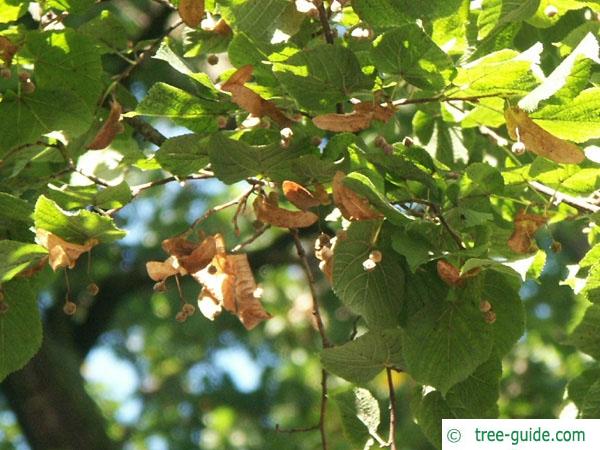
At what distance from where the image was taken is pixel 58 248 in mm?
1353

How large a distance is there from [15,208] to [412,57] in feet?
1.63

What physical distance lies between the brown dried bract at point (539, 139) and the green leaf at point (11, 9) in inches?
25.5

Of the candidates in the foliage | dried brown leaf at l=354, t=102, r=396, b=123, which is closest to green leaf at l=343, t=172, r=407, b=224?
A: the foliage

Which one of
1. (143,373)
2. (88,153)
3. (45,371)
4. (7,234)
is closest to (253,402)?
(143,373)

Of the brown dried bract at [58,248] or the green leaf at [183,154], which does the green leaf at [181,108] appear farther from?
the brown dried bract at [58,248]

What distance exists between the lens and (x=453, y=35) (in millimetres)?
1545

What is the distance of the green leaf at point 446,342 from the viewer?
1420mm

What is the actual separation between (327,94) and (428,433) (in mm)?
501

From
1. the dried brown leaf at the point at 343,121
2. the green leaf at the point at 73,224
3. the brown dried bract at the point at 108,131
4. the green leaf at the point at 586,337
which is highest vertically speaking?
the dried brown leaf at the point at 343,121

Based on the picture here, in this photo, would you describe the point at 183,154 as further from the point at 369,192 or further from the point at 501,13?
the point at 501,13

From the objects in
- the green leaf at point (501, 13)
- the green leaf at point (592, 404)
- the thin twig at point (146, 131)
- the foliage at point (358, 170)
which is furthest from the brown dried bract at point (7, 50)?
the green leaf at point (592, 404)

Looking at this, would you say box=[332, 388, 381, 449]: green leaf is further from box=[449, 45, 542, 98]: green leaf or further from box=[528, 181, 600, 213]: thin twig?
box=[449, 45, 542, 98]: green leaf

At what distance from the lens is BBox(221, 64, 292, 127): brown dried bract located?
4.58ft

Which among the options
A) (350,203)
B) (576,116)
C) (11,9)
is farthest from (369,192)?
(11,9)
